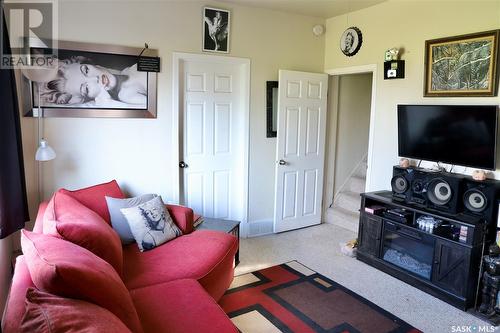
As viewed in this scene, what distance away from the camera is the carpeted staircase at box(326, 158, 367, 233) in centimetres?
477

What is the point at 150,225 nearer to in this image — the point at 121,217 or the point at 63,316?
the point at 121,217

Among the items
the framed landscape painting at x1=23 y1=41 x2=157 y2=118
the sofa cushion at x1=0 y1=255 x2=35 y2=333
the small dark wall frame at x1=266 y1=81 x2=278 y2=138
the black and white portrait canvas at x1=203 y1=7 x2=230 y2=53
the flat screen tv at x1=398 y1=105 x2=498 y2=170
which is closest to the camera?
the sofa cushion at x1=0 y1=255 x2=35 y2=333

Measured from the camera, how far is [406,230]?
336cm

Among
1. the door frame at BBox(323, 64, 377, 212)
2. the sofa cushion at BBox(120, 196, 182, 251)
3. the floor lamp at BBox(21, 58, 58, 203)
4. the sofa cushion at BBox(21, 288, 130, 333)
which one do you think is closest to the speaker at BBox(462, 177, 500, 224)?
the door frame at BBox(323, 64, 377, 212)

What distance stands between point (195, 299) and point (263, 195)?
251 cm

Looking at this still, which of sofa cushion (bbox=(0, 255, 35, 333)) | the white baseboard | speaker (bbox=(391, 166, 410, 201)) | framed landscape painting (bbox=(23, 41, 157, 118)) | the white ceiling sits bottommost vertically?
the white baseboard

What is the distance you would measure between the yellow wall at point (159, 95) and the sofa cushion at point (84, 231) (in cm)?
98

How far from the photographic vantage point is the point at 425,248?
3.28 metres

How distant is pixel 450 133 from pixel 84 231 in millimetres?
3007

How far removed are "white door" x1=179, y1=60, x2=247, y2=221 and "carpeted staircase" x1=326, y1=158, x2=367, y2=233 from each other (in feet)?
4.42

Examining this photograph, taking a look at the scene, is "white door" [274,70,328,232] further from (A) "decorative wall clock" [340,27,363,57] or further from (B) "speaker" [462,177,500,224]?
(B) "speaker" [462,177,500,224]

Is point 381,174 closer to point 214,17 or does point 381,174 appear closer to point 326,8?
point 326,8

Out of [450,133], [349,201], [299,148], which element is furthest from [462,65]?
[349,201]

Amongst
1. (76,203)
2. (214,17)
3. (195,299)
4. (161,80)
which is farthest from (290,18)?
(195,299)
